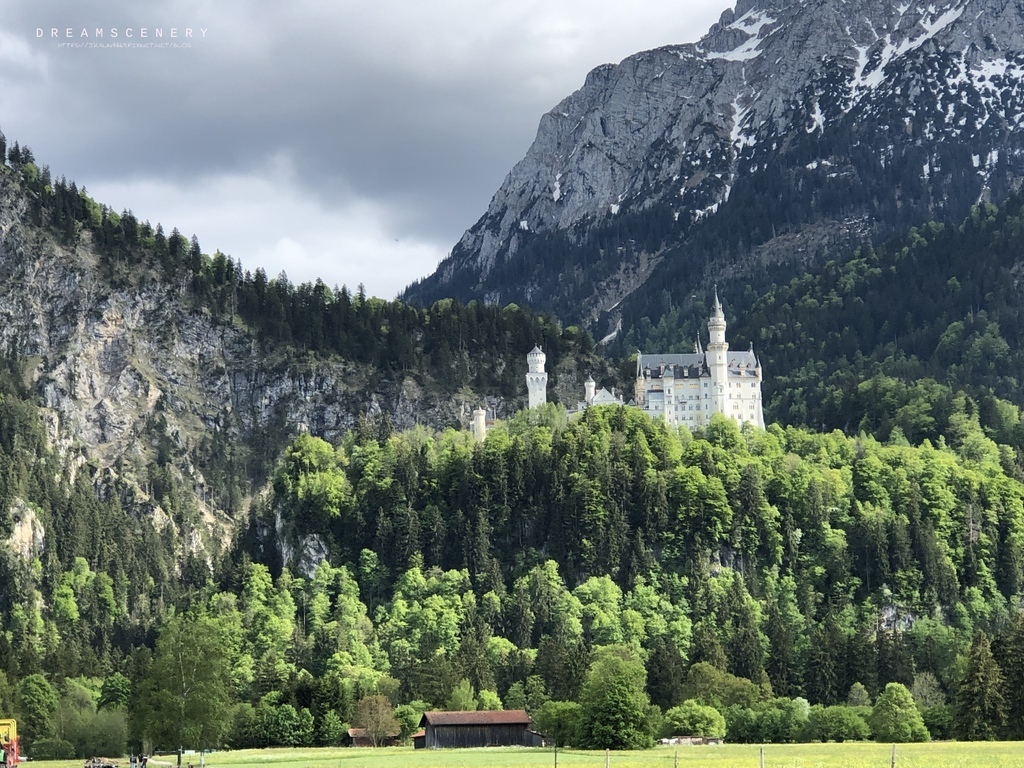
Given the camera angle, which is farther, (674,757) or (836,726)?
(836,726)

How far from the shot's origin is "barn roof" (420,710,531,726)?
547ft

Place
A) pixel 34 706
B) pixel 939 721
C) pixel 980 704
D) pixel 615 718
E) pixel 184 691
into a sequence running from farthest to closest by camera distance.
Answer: pixel 34 706 < pixel 939 721 < pixel 980 704 < pixel 615 718 < pixel 184 691

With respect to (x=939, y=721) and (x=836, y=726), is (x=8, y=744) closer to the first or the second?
(x=836, y=726)

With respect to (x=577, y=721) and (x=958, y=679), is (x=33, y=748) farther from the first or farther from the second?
(x=958, y=679)

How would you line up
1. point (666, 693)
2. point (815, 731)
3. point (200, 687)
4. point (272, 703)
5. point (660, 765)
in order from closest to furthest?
1. point (660, 765)
2. point (200, 687)
3. point (815, 731)
4. point (272, 703)
5. point (666, 693)

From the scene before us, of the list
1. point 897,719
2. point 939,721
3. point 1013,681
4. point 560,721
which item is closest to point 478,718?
point 560,721

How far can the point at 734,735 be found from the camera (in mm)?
170750

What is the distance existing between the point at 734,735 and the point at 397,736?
3053 centimetres

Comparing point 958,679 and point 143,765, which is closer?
point 143,765

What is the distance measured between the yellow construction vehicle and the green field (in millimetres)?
7173

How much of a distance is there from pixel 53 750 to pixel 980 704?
7894 cm

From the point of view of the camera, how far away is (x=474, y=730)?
16650 centimetres

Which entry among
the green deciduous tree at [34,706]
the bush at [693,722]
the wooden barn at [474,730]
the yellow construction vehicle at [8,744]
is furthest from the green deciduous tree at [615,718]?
the green deciduous tree at [34,706]

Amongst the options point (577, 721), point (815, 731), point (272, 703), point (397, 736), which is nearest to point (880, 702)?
point (815, 731)
